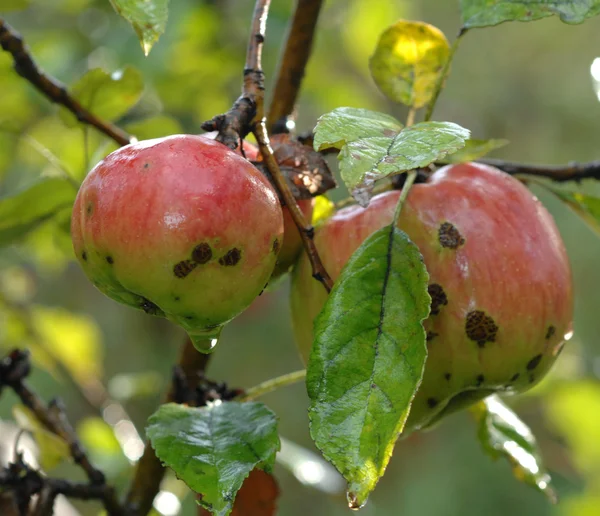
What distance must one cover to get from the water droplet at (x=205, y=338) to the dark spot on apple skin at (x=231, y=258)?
71 millimetres

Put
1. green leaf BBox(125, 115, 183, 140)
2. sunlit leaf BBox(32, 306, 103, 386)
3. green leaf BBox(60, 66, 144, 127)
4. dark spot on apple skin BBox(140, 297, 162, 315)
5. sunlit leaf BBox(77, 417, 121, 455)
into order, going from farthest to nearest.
→ sunlit leaf BBox(32, 306, 103, 386) → sunlit leaf BBox(77, 417, 121, 455) → green leaf BBox(125, 115, 183, 140) → green leaf BBox(60, 66, 144, 127) → dark spot on apple skin BBox(140, 297, 162, 315)

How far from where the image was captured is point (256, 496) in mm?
823

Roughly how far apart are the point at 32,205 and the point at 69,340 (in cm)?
86

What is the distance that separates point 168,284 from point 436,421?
13.0 inches

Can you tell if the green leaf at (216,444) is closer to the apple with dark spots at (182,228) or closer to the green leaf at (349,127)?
the apple with dark spots at (182,228)

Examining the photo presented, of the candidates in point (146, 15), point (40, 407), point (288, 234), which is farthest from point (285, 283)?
point (146, 15)

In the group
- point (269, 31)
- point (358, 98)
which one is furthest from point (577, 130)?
point (269, 31)

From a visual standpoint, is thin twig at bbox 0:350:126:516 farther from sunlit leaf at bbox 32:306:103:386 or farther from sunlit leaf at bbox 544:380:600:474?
sunlit leaf at bbox 544:380:600:474

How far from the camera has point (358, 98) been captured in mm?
1816

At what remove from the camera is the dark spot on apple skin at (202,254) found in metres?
0.53

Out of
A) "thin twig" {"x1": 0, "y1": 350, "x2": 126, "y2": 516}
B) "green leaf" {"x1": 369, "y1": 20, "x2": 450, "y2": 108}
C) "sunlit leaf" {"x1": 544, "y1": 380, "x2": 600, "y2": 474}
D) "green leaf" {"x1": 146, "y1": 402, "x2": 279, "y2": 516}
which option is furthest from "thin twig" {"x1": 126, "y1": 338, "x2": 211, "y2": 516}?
"sunlit leaf" {"x1": 544, "y1": 380, "x2": 600, "y2": 474}

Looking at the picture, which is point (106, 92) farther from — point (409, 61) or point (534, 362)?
point (534, 362)

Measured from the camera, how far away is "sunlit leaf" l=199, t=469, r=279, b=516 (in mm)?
820

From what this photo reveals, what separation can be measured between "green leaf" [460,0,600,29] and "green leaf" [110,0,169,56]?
290 millimetres
